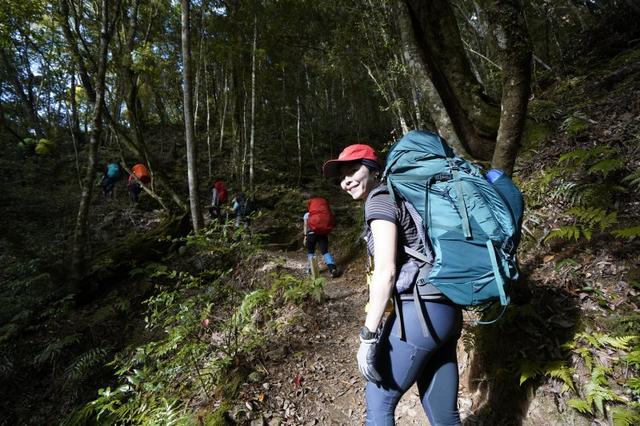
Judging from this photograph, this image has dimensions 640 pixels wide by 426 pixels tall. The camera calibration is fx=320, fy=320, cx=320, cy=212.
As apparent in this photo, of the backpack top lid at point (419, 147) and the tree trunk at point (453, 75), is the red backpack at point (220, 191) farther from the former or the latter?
the backpack top lid at point (419, 147)

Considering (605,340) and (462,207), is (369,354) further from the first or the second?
(605,340)

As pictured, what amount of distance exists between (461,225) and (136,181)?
1334cm

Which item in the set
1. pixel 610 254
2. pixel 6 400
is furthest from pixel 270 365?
pixel 6 400

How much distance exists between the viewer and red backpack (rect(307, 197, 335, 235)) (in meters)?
6.57

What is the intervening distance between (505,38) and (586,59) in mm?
7715

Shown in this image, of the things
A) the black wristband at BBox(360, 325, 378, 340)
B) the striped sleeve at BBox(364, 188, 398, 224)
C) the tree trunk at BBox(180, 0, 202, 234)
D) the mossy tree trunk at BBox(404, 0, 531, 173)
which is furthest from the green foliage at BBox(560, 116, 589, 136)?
the tree trunk at BBox(180, 0, 202, 234)

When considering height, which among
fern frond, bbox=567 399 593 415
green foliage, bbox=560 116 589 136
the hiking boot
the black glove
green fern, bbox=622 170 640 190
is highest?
green foliage, bbox=560 116 589 136

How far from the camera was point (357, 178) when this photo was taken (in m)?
2.02

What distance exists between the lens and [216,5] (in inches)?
533

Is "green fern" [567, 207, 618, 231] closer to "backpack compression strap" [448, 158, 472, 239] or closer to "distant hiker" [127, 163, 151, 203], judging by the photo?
"backpack compression strap" [448, 158, 472, 239]

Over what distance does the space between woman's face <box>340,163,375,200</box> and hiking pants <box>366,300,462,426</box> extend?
73 cm

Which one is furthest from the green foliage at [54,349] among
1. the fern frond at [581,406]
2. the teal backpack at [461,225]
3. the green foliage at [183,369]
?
the fern frond at [581,406]

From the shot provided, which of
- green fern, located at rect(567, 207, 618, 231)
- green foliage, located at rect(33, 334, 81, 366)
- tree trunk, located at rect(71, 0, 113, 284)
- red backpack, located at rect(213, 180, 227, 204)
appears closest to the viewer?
green fern, located at rect(567, 207, 618, 231)

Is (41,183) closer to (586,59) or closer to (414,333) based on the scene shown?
(414,333)
